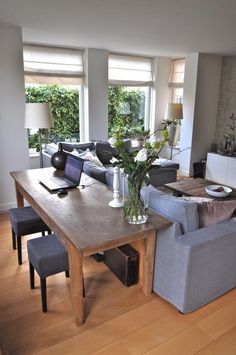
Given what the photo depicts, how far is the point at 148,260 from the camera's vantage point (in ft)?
7.74

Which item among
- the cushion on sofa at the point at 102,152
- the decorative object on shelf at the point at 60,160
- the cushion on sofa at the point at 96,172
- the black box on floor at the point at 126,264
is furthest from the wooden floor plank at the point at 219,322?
the cushion on sofa at the point at 102,152

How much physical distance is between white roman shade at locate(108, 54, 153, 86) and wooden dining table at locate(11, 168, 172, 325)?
383cm

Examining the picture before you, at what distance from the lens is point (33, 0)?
2730mm

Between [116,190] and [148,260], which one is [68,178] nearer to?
[116,190]

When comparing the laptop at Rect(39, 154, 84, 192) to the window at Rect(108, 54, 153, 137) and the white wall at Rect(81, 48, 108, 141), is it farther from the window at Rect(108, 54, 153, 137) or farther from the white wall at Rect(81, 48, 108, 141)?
the window at Rect(108, 54, 153, 137)

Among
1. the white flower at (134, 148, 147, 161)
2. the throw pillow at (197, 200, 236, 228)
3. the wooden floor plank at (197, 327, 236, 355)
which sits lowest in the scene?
the wooden floor plank at (197, 327, 236, 355)

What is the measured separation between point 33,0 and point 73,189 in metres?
1.83

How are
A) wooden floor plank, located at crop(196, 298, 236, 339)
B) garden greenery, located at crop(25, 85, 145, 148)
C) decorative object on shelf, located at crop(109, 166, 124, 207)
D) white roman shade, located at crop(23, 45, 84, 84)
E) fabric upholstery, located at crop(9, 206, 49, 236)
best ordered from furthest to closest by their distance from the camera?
garden greenery, located at crop(25, 85, 145, 148)
white roman shade, located at crop(23, 45, 84, 84)
fabric upholstery, located at crop(9, 206, 49, 236)
decorative object on shelf, located at crop(109, 166, 124, 207)
wooden floor plank, located at crop(196, 298, 236, 339)

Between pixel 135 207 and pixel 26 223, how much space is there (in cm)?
123

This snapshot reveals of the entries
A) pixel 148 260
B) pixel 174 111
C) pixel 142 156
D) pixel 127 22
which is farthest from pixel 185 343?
pixel 174 111

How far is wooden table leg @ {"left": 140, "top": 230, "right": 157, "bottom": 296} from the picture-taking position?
2305mm

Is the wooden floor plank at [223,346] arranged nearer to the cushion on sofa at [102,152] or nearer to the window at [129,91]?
the cushion on sofa at [102,152]

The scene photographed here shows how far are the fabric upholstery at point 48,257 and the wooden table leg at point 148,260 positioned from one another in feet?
2.07

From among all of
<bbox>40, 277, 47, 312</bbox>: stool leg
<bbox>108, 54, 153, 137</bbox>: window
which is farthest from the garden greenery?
<bbox>40, 277, 47, 312</bbox>: stool leg
